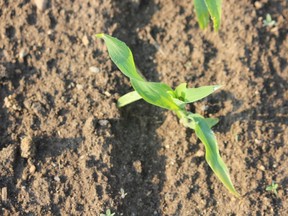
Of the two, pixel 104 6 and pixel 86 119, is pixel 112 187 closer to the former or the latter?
pixel 86 119

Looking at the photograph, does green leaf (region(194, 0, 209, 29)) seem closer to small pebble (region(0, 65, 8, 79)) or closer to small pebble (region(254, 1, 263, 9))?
small pebble (region(254, 1, 263, 9))

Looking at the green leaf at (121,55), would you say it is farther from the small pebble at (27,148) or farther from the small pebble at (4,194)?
the small pebble at (4,194)

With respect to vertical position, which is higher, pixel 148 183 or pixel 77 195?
pixel 77 195

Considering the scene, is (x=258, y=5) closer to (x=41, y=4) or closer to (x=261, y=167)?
(x=261, y=167)

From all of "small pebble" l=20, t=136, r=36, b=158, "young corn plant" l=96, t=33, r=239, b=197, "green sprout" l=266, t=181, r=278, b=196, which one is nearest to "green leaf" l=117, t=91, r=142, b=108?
"young corn plant" l=96, t=33, r=239, b=197

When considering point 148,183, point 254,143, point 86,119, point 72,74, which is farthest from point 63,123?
point 254,143
